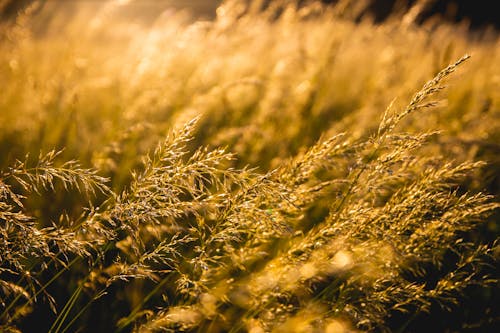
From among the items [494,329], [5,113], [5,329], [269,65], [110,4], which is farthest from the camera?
[269,65]

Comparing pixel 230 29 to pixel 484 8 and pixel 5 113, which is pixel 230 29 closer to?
pixel 5 113

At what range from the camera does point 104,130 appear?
267 centimetres

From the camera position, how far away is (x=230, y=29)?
12.9ft

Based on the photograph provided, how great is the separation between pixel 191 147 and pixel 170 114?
534 millimetres

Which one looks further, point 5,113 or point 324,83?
point 324,83

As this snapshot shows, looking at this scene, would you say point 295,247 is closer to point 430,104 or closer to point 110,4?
point 430,104

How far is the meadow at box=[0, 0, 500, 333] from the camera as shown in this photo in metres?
1.02

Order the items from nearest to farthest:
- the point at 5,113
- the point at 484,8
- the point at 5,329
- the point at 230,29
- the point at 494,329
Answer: the point at 5,329, the point at 494,329, the point at 5,113, the point at 230,29, the point at 484,8

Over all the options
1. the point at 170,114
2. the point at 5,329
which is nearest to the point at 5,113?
the point at 170,114

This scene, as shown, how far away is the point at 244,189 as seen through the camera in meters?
0.96

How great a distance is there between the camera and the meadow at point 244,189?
1021 mm

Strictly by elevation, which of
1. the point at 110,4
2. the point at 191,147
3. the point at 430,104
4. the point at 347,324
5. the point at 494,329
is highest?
the point at 110,4

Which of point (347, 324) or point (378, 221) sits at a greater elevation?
point (378, 221)

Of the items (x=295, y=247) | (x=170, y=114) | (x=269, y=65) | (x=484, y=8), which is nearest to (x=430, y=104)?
(x=295, y=247)
